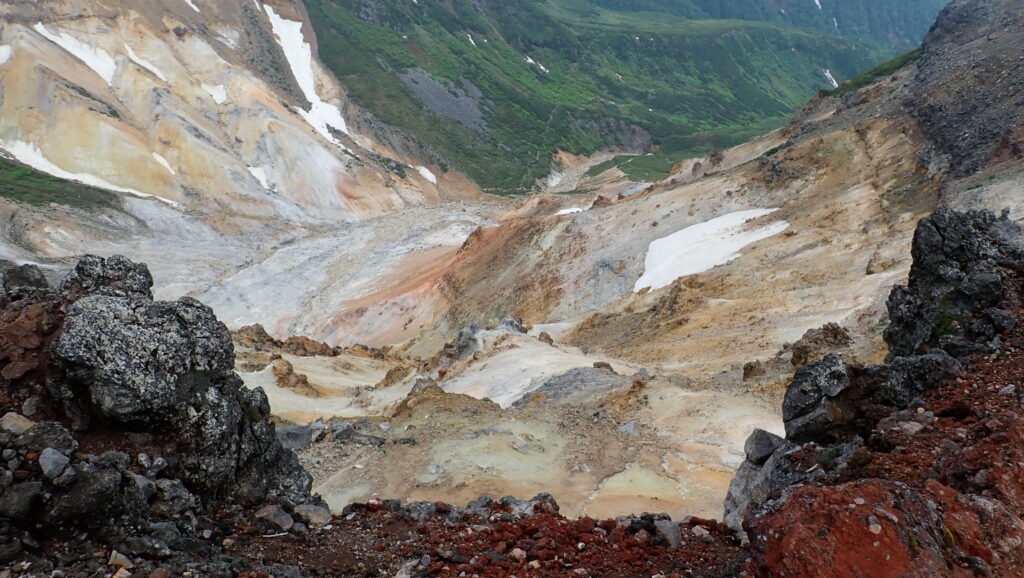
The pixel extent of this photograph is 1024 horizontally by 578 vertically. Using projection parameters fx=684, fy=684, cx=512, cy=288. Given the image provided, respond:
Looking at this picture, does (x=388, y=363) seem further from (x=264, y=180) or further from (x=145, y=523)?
(x=264, y=180)

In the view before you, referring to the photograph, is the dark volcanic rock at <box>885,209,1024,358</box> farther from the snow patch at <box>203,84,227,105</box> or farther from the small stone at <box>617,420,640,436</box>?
the snow patch at <box>203,84,227,105</box>

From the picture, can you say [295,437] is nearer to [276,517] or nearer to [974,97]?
[276,517]

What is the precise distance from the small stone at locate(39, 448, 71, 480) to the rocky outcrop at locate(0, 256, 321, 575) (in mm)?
15

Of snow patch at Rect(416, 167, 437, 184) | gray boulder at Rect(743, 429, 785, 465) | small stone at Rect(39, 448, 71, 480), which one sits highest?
gray boulder at Rect(743, 429, 785, 465)

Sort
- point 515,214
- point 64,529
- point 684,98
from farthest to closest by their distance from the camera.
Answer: point 684,98 → point 515,214 → point 64,529

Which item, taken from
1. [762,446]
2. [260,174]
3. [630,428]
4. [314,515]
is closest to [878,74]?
[630,428]

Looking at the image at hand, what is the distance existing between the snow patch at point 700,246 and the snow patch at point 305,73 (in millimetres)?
66150

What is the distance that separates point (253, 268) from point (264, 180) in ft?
86.8

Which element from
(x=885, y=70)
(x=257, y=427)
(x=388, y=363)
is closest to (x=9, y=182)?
(x=388, y=363)

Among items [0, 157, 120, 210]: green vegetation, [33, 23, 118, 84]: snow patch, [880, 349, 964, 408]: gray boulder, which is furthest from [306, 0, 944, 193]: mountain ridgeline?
[880, 349, 964, 408]: gray boulder

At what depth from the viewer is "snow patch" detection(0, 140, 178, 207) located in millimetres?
74812

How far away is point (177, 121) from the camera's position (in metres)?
84.6

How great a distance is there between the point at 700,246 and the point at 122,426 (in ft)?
133

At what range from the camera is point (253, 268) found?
65062mm
